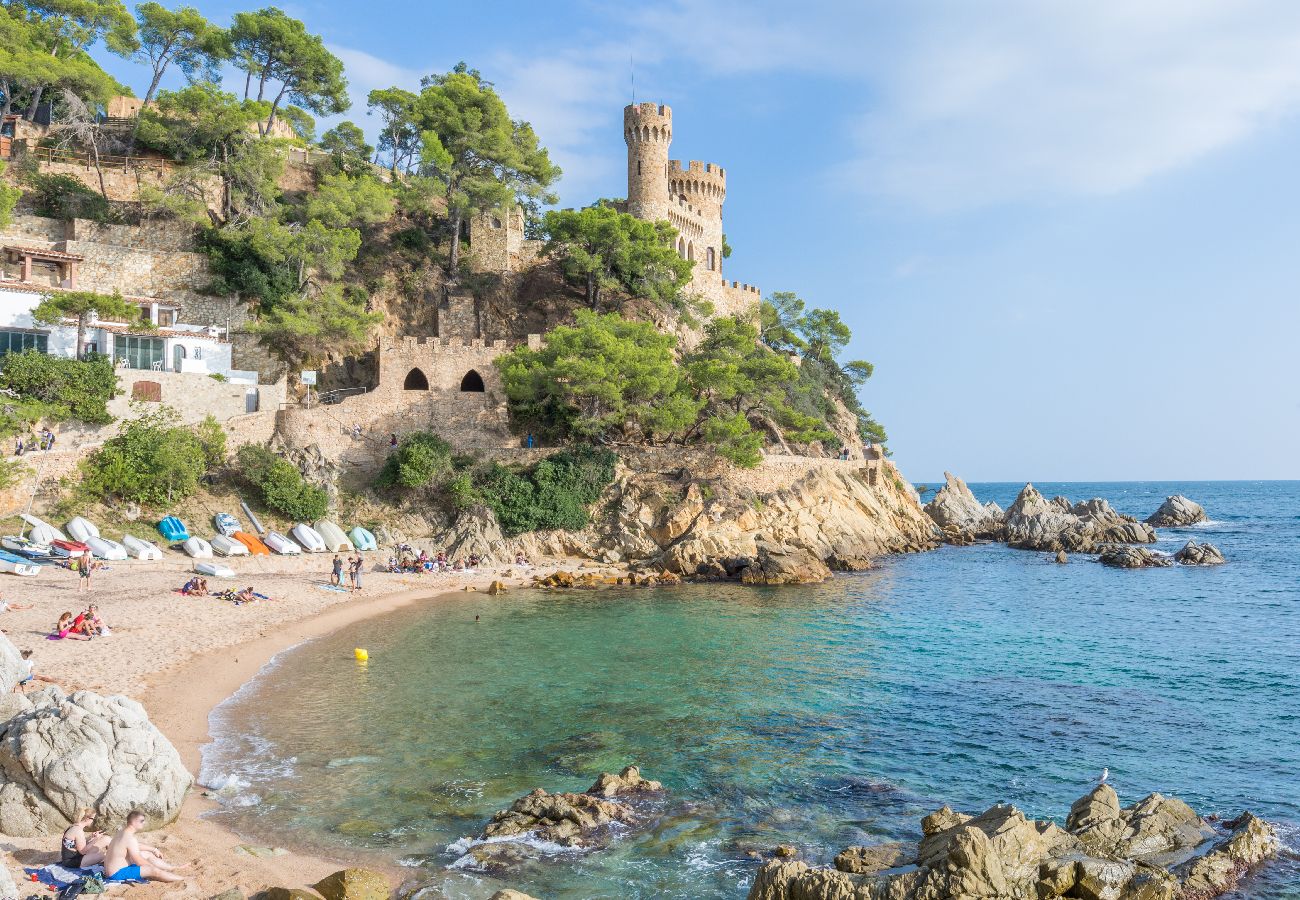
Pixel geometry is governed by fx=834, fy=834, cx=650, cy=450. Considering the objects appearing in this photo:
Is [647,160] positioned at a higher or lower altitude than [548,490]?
higher

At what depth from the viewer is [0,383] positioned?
2623cm

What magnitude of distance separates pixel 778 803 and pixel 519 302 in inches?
1395

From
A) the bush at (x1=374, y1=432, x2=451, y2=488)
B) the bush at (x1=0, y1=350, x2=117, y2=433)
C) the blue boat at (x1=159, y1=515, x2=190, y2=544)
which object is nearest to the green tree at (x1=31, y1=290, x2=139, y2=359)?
the bush at (x1=0, y1=350, x2=117, y2=433)

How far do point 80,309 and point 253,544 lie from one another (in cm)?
995

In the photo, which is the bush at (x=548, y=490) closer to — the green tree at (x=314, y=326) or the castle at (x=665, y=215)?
the green tree at (x=314, y=326)

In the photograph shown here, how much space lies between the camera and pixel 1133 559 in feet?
125

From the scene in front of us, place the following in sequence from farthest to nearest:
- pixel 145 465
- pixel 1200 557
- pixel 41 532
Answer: pixel 1200 557
pixel 145 465
pixel 41 532

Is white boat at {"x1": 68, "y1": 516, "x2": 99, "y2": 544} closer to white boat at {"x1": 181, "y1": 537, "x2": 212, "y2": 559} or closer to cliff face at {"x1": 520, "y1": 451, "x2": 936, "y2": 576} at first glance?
white boat at {"x1": 181, "y1": 537, "x2": 212, "y2": 559}

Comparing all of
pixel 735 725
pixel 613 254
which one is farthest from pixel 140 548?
pixel 613 254

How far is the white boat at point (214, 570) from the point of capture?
2318 centimetres

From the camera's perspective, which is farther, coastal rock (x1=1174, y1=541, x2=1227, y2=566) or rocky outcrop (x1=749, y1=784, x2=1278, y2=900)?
coastal rock (x1=1174, y1=541, x2=1227, y2=566)

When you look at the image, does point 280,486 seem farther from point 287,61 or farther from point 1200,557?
point 1200,557

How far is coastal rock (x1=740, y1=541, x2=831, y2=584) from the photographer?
30.2 m

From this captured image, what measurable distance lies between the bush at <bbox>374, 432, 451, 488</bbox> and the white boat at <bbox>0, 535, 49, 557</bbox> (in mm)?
11994
